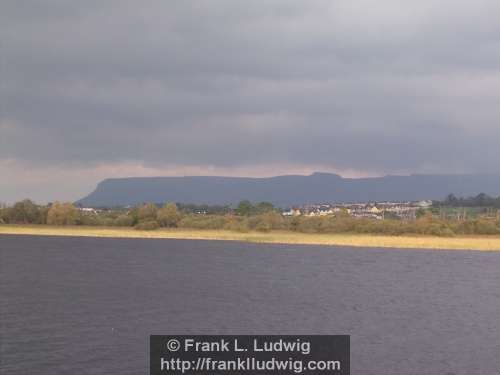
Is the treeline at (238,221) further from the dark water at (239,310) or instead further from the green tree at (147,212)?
the dark water at (239,310)

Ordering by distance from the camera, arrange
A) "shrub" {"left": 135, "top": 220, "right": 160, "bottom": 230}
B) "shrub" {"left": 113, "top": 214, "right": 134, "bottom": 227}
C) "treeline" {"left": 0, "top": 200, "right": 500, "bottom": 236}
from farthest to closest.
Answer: "shrub" {"left": 113, "top": 214, "right": 134, "bottom": 227}, "shrub" {"left": 135, "top": 220, "right": 160, "bottom": 230}, "treeline" {"left": 0, "top": 200, "right": 500, "bottom": 236}

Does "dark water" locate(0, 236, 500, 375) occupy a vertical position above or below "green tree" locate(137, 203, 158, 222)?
below

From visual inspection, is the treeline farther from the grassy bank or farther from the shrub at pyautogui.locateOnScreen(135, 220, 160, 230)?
the grassy bank

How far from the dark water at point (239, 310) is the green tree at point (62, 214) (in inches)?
3205

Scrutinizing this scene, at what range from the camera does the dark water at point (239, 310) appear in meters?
29.6

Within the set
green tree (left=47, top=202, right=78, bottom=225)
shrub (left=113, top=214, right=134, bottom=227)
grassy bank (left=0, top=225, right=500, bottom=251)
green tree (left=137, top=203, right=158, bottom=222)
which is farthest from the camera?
shrub (left=113, top=214, right=134, bottom=227)

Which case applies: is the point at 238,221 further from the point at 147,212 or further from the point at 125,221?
the point at 125,221

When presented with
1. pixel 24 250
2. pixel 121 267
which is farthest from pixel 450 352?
pixel 24 250

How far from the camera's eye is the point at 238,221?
531ft

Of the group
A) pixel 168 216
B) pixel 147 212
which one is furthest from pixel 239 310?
pixel 147 212

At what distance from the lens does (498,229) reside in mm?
142125

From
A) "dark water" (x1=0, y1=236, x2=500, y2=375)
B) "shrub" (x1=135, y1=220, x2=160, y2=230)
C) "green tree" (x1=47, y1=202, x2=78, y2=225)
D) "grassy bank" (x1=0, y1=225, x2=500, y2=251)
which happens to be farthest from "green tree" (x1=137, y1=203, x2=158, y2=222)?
"dark water" (x1=0, y1=236, x2=500, y2=375)

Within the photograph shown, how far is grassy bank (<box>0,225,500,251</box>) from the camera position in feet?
401

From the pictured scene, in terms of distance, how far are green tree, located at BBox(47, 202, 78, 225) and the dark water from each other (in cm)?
8140
